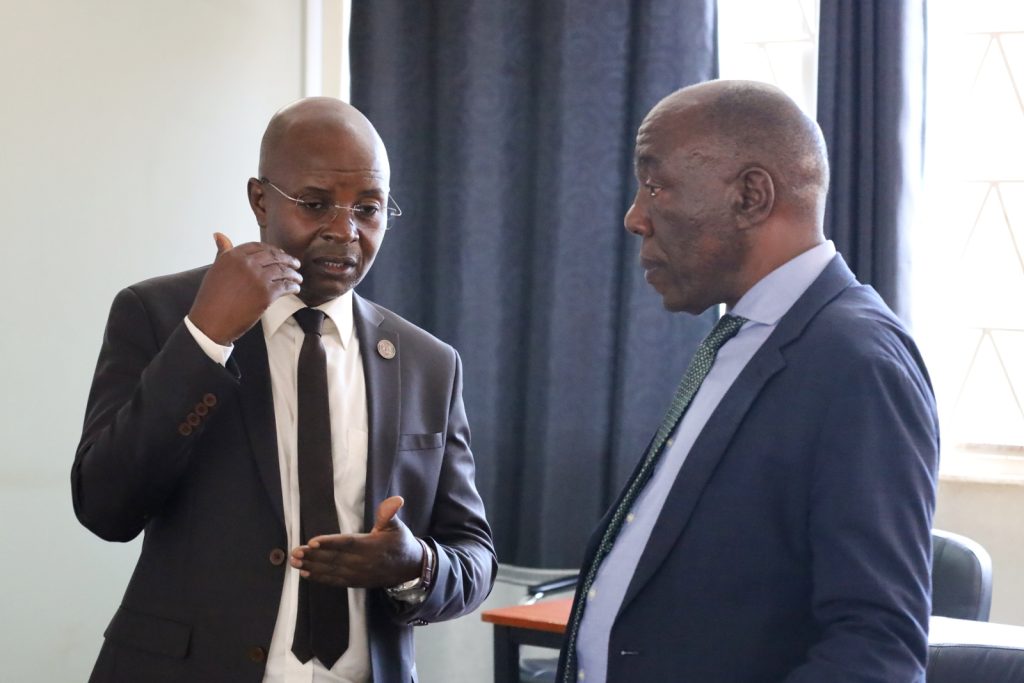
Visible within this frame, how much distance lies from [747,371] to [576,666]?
0.51 m

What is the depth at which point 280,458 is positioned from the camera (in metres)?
1.79

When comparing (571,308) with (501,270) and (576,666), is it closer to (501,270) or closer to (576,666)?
(501,270)

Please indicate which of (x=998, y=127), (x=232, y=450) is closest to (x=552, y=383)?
(x=998, y=127)

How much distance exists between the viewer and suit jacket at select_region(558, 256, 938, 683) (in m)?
1.28

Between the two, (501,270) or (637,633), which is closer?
(637,633)

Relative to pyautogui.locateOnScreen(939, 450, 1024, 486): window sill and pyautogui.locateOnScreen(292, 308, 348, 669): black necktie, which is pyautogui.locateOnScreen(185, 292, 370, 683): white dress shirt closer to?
pyautogui.locateOnScreen(292, 308, 348, 669): black necktie

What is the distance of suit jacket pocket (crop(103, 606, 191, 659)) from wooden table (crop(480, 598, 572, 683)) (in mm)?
1340

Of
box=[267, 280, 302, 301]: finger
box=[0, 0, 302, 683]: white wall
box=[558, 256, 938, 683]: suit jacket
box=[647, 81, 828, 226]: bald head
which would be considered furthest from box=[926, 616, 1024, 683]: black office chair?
box=[0, 0, 302, 683]: white wall

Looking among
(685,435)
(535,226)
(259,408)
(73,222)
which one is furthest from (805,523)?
(535,226)

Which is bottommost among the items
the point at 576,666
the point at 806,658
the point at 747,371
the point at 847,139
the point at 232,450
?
the point at 576,666

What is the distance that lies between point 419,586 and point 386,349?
0.42 meters

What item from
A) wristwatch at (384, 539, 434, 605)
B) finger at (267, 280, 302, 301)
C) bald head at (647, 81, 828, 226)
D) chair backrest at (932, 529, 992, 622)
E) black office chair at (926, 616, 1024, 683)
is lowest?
chair backrest at (932, 529, 992, 622)

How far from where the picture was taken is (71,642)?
3145 millimetres

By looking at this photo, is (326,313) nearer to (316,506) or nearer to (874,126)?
(316,506)
